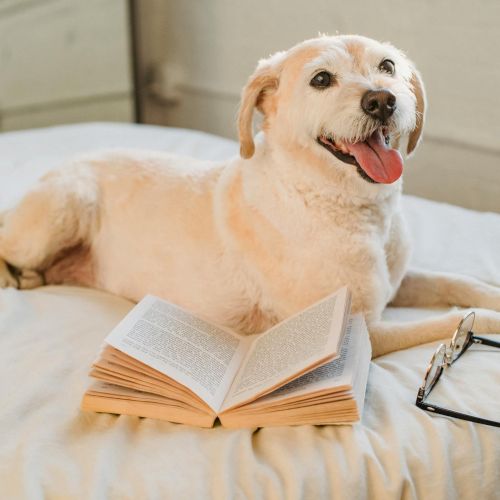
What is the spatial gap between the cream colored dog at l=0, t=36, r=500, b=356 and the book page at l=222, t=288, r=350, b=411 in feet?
0.64

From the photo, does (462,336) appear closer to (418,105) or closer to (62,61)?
(418,105)

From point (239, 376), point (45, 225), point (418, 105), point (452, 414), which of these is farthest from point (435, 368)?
point (45, 225)

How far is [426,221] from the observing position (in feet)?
7.52

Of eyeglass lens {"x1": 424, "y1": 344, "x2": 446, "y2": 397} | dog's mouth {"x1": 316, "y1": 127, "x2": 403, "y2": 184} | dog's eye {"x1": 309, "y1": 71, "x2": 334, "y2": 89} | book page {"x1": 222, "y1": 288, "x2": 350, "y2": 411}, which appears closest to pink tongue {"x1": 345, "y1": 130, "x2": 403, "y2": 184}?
dog's mouth {"x1": 316, "y1": 127, "x2": 403, "y2": 184}

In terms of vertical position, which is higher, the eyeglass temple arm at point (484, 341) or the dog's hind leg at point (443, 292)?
the eyeglass temple arm at point (484, 341)

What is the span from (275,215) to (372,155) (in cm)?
29

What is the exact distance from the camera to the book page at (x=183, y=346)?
1254 millimetres

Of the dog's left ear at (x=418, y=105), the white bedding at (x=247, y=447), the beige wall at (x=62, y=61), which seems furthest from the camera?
the beige wall at (x=62, y=61)

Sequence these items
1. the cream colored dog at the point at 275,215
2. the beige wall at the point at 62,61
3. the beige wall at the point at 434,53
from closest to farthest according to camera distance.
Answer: the cream colored dog at the point at 275,215
the beige wall at the point at 434,53
the beige wall at the point at 62,61

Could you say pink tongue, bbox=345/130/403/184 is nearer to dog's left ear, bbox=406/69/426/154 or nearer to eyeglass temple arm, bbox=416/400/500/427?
dog's left ear, bbox=406/69/426/154

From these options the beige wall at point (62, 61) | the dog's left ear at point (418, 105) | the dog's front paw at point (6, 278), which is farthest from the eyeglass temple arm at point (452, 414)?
the beige wall at point (62, 61)

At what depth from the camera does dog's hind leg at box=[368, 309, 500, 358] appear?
1549mm

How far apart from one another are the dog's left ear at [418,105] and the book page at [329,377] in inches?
25.0

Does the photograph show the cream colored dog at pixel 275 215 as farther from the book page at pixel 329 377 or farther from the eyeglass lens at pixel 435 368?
the book page at pixel 329 377
